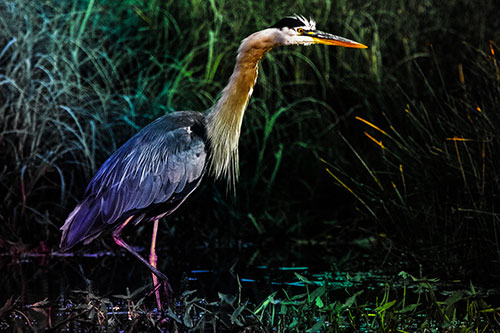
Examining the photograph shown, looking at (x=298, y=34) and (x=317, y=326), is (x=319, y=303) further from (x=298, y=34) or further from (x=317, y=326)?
(x=298, y=34)

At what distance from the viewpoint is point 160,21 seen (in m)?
8.83

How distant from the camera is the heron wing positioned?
18.3ft

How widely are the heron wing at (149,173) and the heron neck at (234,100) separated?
0.54 feet

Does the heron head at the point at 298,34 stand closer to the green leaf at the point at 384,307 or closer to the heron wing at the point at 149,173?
the heron wing at the point at 149,173

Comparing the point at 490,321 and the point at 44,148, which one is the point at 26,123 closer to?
the point at 44,148

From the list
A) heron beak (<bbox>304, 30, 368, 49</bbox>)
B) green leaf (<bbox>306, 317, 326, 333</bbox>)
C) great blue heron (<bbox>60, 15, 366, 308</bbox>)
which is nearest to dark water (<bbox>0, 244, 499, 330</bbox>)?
great blue heron (<bbox>60, 15, 366, 308</bbox>)

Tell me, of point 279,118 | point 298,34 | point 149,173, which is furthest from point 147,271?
point 279,118

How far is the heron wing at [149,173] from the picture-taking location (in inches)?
220

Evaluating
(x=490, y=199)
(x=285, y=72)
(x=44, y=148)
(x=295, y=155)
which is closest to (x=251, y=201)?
(x=295, y=155)

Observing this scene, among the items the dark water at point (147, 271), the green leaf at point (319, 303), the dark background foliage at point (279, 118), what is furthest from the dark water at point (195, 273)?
the green leaf at point (319, 303)

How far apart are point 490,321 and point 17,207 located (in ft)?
13.1

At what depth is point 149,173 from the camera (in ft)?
18.6

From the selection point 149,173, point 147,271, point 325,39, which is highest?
point 325,39

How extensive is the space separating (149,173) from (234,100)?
0.78 metres
